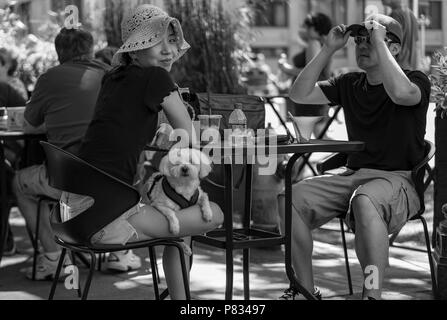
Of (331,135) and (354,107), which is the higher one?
(354,107)

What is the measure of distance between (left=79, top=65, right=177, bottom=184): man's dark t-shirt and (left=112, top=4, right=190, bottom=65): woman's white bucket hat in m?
0.12

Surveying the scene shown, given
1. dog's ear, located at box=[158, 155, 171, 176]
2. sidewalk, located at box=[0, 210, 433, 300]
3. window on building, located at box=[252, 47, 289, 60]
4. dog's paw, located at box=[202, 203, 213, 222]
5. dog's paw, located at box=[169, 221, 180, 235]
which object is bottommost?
window on building, located at box=[252, 47, 289, 60]

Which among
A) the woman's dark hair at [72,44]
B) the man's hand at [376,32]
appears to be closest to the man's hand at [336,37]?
the man's hand at [376,32]

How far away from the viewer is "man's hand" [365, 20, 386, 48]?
419 centimetres

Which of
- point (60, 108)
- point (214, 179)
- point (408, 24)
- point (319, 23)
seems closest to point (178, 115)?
point (60, 108)

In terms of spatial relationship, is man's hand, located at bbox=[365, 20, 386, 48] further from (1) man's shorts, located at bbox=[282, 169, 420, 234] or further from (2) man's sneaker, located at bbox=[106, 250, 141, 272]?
(2) man's sneaker, located at bbox=[106, 250, 141, 272]

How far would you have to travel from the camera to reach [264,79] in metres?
17.0

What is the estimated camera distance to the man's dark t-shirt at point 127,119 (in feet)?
11.7

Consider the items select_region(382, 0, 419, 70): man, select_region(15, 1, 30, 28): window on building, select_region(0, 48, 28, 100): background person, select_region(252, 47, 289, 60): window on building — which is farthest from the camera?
select_region(252, 47, 289, 60): window on building

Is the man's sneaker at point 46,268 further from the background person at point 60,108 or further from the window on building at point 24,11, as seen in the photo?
the window on building at point 24,11

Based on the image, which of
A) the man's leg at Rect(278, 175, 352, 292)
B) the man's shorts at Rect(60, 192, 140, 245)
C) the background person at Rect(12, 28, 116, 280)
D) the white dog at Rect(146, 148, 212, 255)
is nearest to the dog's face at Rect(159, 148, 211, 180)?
the white dog at Rect(146, 148, 212, 255)

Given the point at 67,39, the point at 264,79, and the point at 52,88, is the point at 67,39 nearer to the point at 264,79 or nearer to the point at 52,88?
the point at 52,88
